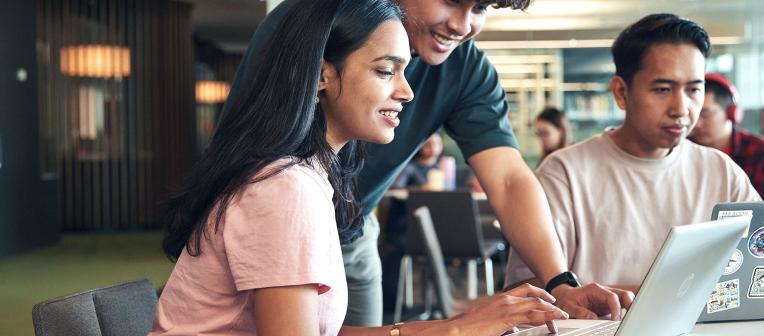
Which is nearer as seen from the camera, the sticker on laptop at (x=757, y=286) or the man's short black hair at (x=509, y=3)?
the sticker on laptop at (x=757, y=286)

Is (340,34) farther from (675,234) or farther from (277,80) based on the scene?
(675,234)

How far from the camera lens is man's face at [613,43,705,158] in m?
2.18

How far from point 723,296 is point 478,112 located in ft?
2.40

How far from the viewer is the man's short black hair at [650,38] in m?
2.24

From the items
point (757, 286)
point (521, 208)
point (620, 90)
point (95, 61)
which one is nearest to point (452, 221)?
point (620, 90)

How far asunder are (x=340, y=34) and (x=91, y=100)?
32.7 feet

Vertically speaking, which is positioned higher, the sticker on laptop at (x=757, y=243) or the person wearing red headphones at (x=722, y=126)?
the person wearing red headphones at (x=722, y=126)

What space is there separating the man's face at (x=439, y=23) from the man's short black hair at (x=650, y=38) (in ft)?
1.76

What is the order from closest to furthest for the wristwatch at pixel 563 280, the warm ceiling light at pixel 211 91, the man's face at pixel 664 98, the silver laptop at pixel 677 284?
the silver laptop at pixel 677 284, the wristwatch at pixel 563 280, the man's face at pixel 664 98, the warm ceiling light at pixel 211 91

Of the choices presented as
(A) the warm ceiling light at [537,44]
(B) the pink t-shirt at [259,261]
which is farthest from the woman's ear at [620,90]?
(A) the warm ceiling light at [537,44]

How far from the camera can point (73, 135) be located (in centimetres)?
1091

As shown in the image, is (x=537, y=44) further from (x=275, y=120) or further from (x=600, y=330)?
(x=275, y=120)

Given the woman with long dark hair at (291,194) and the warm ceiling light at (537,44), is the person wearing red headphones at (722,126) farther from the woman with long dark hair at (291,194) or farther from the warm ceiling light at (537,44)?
the warm ceiling light at (537,44)

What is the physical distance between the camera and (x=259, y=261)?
4.14ft
